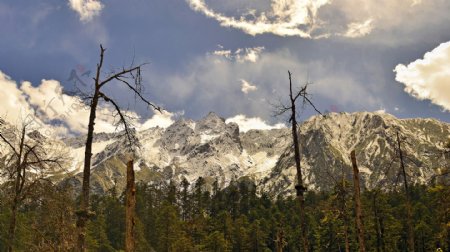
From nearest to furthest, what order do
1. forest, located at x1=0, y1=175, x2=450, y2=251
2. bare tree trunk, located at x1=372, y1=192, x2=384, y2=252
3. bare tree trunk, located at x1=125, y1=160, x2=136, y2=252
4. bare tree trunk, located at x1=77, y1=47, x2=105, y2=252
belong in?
bare tree trunk, located at x1=125, y1=160, x2=136, y2=252, bare tree trunk, located at x1=77, y1=47, x2=105, y2=252, bare tree trunk, located at x1=372, y1=192, x2=384, y2=252, forest, located at x1=0, y1=175, x2=450, y2=251

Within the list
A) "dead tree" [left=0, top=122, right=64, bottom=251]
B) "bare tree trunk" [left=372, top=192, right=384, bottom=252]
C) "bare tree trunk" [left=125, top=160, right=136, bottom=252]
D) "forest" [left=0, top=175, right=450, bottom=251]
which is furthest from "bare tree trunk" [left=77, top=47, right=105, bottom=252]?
"bare tree trunk" [left=372, top=192, right=384, bottom=252]

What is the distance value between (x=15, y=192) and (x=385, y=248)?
5781 cm

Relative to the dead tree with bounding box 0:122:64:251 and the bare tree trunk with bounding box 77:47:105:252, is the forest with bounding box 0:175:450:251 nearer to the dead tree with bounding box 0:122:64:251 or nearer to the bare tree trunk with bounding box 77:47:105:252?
the dead tree with bounding box 0:122:64:251

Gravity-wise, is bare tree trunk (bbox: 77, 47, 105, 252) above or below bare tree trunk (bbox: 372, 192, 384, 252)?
below

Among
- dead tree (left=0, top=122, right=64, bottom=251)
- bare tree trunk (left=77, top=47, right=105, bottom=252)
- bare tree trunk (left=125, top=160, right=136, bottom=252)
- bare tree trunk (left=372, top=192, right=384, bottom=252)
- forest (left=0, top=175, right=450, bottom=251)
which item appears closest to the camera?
bare tree trunk (left=125, top=160, right=136, bottom=252)

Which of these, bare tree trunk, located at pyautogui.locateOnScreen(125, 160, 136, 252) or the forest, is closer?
bare tree trunk, located at pyautogui.locateOnScreen(125, 160, 136, 252)

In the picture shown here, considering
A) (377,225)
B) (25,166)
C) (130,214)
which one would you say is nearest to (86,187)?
(130,214)

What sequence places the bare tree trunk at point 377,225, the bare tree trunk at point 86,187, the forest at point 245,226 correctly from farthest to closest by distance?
1. the forest at point 245,226
2. the bare tree trunk at point 377,225
3. the bare tree trunk at point 86,187

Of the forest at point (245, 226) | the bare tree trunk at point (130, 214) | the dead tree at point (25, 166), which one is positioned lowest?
the bare tree trunk at point (130, 214)

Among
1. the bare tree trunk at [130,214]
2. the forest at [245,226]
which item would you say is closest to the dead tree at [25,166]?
the bare tree trunk at [130,214]

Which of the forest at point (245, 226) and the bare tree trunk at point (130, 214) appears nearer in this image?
the bare tree trunk at point (130, 214)

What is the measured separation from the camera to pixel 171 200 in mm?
107812

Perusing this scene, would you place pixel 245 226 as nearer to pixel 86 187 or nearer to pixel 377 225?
pixel 377 225

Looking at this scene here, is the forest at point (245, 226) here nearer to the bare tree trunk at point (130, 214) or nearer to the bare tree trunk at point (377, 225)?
the bare tree trunk at point (377, 225)
